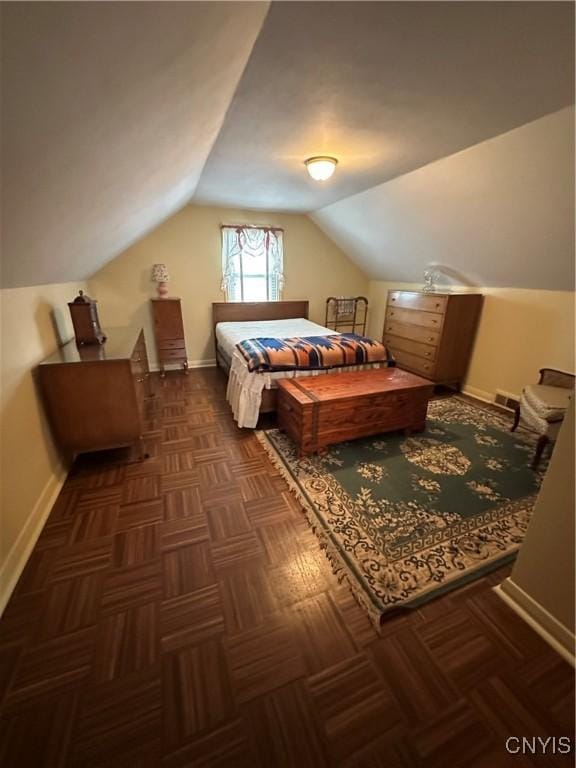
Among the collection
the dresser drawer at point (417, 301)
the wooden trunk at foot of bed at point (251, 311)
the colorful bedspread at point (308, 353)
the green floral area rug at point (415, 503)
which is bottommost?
the green floral area rug at point (415, 503)

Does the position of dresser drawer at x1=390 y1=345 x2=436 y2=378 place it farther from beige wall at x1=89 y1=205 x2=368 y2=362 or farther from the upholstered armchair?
beige wall at x1=89 y1=205 x2=368 y2=362

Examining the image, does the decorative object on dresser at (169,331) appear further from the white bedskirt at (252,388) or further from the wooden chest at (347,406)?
the wooden chest at (347,406)

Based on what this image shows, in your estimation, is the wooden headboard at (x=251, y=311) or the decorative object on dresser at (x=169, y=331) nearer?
the decorative object on dresser at (x=169, y=331)

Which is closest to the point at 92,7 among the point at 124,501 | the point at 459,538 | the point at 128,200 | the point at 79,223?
the point at 79,223

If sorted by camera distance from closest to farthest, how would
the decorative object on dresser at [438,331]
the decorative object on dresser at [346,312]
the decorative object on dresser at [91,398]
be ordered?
1. the decorative object on dresser at [91,398]
2. the decorative object on dresser at [438,331]
3. the decorative object on dresser at [346,312]

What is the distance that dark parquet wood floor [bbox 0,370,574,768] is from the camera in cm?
96

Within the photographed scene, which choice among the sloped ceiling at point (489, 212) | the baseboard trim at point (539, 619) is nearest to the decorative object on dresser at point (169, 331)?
the sloped ceiling at point (489, 212)

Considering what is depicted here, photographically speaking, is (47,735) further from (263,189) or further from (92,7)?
(263,189)

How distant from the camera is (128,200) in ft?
6.50

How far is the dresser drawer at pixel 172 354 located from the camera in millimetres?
4188

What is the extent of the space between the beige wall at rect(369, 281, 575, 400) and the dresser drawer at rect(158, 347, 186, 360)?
3.75 m

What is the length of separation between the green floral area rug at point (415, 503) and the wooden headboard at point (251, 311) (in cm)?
244

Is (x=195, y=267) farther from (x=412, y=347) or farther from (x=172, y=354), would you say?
(x=412, y=347)

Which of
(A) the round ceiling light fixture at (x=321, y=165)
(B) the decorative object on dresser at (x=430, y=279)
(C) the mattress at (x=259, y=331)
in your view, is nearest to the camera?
(A) the round ceiling light fixture at (x=321, y=165)
